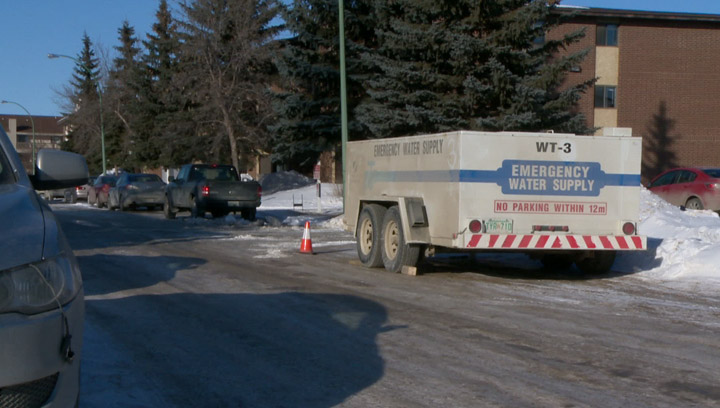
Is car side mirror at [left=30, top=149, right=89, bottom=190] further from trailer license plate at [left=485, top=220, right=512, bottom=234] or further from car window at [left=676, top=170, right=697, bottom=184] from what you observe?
car window at [left=676, top=170, right=697, bottom=184]

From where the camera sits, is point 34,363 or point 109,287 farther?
point 109,287

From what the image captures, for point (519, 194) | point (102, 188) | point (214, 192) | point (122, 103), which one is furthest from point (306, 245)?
point (122, 103)

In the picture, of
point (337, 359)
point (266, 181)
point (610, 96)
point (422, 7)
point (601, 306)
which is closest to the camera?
point (337, 359)

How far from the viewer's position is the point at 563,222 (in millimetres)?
11227

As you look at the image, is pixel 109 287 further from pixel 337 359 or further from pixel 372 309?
pixel 337 359

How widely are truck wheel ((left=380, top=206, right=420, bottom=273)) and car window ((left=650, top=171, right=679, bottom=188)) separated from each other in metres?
13.5

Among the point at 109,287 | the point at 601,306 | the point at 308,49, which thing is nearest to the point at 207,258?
the point at 109,287

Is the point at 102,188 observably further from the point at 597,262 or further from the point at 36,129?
the point at 36,129

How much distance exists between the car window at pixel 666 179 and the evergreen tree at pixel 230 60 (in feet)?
70.2

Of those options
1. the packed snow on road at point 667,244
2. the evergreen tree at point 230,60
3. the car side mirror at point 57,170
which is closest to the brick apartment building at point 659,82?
the evergreen tree at point 230,60

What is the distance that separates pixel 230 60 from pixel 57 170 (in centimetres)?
3729

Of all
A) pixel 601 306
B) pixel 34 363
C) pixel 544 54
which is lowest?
pixel 601 306

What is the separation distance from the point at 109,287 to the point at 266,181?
38.2 metres

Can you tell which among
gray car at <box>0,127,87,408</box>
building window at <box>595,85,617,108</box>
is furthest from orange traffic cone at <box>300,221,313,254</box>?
building window at <box>595,85,617,108</box>
